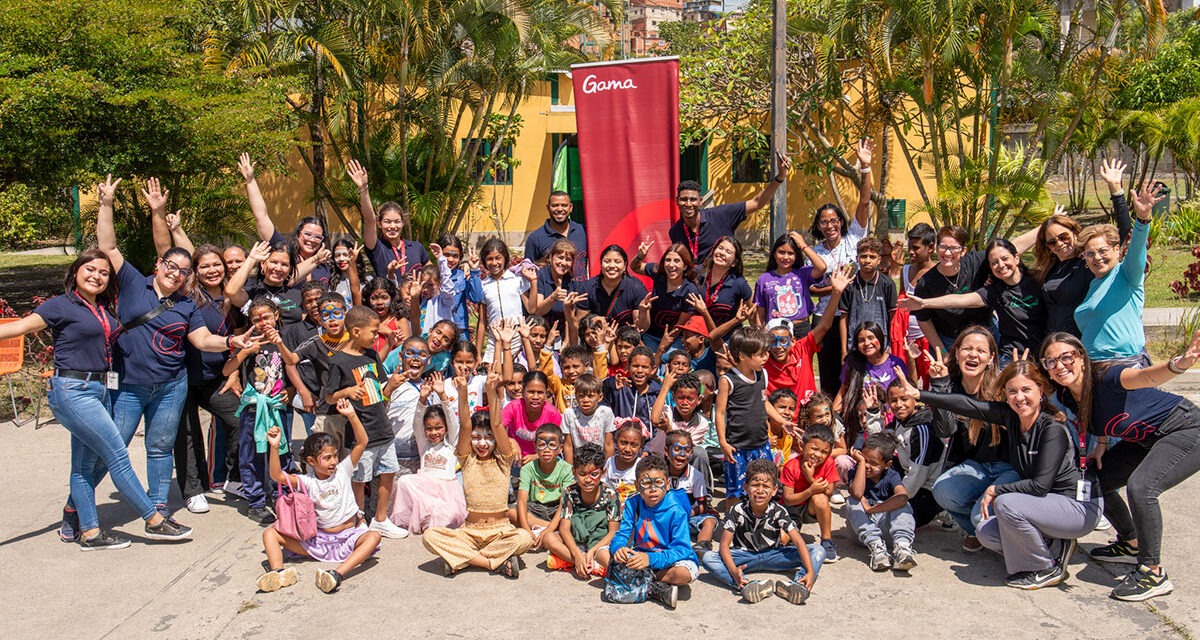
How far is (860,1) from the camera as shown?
1370cm

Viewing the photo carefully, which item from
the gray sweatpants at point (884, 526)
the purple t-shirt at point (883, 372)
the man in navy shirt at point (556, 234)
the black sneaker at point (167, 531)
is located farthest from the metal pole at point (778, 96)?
the black sneaker at point (167, 531)

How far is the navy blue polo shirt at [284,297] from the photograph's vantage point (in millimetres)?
6578

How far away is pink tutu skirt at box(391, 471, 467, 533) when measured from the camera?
19.9 ft

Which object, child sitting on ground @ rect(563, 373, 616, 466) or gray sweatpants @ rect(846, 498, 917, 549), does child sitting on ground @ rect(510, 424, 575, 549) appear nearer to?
child sitting on ground @ rect(563, 373, 616, 466)

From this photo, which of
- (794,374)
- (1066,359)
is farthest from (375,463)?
(1066,359)

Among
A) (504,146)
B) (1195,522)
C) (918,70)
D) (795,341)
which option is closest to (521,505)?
(795,341)

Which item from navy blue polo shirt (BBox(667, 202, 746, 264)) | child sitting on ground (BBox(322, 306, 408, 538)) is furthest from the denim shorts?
navy blue polo shirt (BBox(667, 202, 746, 264))

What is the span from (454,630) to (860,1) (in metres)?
11.5

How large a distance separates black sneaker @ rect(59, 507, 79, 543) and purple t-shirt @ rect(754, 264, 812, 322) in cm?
460

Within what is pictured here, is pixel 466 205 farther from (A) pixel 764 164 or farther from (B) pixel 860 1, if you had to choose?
(B) pixel 860 1

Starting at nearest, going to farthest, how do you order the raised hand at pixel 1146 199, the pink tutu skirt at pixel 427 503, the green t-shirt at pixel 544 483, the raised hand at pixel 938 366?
the raised hand at pixel 1146 199, the green t-shirt at pixel 544 483, the pink tutu skirt at pixel 427 503, the raised hand at pixel 938 366

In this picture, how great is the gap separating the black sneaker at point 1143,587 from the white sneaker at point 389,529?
3872mm

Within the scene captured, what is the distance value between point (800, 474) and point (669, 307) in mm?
1788

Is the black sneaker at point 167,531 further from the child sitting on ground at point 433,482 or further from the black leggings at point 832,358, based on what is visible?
the black leggings at point 832,358
